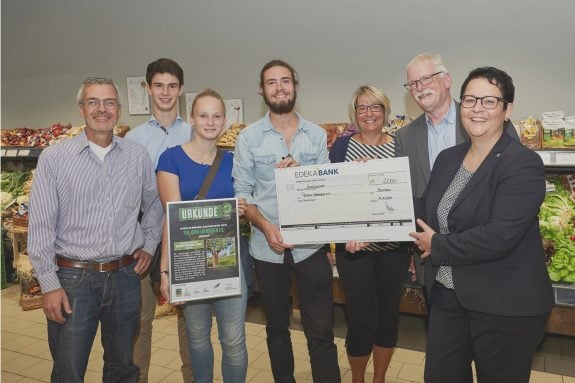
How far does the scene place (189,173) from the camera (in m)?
2.26

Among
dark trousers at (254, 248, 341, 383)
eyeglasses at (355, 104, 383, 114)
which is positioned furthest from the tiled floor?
eyeglasses at (355, 104, 383, 114)

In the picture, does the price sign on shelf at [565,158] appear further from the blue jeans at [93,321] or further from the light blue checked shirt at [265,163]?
the blue jeans at [93,321]

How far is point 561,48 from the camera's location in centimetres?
368

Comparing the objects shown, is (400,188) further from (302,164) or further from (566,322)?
(566,322)

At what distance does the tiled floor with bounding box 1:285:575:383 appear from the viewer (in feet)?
10.5

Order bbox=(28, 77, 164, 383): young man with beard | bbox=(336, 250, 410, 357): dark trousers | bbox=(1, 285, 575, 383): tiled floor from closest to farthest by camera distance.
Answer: bbox=(28, 77, 164, 383): young man with beard → bbox=(336, 250, 410, 357): dark trousers → bbox=(1, 285, 575, 383): tiled floor

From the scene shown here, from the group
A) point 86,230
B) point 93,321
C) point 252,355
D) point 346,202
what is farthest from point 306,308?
point 252,355

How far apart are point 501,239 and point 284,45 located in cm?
364

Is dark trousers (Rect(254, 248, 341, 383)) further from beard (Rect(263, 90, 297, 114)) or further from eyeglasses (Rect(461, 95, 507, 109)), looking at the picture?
eyeglasses (Rect(461, 95, 507, 109))

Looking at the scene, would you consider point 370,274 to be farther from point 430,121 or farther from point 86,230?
point 86,230

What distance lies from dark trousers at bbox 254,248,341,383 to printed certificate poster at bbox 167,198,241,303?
9.1 inches

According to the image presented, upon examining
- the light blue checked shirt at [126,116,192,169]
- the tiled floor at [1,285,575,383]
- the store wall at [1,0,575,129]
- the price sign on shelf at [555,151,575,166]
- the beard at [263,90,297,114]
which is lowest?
the tiled floor at [1,285,575,383]

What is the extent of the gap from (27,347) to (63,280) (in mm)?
2167

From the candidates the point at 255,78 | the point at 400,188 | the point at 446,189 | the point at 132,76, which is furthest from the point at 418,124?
the point at 132,76
